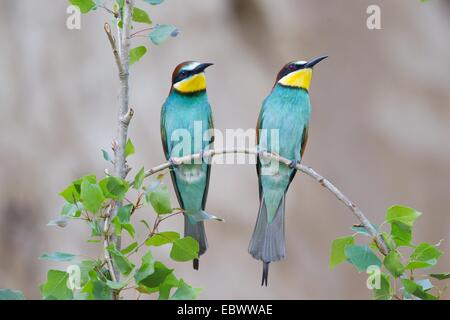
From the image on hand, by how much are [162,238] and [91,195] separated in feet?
0.32

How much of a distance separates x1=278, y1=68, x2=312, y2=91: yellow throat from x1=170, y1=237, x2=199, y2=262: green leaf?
36 centimetres

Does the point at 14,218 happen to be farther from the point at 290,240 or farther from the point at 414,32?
the point at 414,32

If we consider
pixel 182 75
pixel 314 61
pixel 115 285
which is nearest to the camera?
pixel 115 285

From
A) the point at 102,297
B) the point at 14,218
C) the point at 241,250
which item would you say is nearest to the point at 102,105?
the point at 14,218

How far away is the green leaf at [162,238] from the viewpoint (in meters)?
0.82

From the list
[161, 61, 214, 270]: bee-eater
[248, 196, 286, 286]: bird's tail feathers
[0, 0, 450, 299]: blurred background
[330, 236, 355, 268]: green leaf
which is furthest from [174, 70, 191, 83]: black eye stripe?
[0, 0, 450, 299]: blurred background

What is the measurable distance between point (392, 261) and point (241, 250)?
1.23 meters

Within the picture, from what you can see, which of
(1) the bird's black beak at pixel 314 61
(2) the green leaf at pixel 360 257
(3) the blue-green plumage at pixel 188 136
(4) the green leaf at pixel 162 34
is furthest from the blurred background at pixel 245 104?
(2) the green leaf at pixel 360 257

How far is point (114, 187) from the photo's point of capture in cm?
79

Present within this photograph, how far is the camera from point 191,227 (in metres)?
0.99

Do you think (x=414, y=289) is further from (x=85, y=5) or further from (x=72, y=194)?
(x=85, y=5)

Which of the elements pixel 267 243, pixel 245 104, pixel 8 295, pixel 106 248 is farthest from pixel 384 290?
pixel 245 104

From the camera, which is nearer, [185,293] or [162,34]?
[185,293]

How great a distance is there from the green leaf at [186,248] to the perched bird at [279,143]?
146 mm
